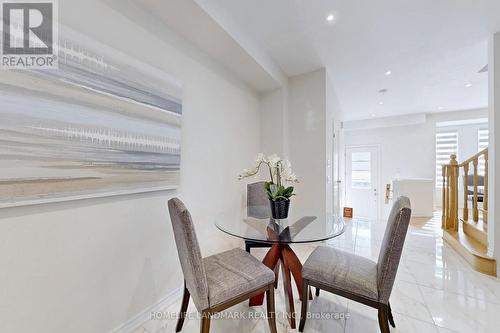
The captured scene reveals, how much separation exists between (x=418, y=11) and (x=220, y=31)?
187cm

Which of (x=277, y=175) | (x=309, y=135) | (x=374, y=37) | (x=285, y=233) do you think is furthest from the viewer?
(x=309, y=135)

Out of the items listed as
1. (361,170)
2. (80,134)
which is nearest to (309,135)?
(80,134)

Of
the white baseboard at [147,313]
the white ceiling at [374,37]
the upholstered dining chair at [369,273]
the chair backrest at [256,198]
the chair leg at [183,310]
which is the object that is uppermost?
the white ceiling at [374,37]

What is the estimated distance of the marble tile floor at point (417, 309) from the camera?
154 cm

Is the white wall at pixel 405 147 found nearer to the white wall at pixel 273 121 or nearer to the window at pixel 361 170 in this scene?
the window at pixel 361 170

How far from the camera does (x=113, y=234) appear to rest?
1.41 m

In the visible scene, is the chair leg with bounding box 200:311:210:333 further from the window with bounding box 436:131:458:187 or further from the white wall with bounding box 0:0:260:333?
the window with bounding box 436:131:458:187

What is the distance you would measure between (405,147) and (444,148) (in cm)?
110

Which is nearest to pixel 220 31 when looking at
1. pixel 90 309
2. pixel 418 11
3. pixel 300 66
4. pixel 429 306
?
pixel 300 66

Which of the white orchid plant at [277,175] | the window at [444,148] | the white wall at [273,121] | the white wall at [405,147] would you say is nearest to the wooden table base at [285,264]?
the white orchid plant at [277,175]

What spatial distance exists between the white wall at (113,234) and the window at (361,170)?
17.6ft

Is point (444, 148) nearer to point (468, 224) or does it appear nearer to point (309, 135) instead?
point (468, 224)

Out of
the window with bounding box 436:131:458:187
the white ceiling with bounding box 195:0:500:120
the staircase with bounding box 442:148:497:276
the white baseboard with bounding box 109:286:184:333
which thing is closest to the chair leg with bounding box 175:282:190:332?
the white baseboard with bounding box 109:286:184:333

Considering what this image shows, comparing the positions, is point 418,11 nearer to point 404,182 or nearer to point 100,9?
point 100,9
